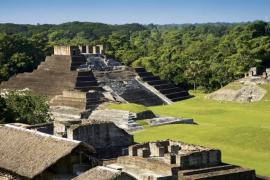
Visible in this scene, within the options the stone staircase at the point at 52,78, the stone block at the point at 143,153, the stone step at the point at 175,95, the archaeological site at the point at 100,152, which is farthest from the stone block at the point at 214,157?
the stone step at the point at 175,95

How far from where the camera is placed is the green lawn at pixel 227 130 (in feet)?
93.0

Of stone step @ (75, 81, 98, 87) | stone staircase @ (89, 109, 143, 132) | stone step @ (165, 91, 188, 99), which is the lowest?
stone step @ (165, 91, 188, 99)

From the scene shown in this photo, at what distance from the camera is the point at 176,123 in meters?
38.1

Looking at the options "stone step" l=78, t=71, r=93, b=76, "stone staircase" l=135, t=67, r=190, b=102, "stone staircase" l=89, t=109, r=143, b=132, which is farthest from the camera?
"stone staircase" l=135, t=67, r=190, b=102

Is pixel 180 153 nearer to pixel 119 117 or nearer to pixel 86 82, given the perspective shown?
pixel 119 117

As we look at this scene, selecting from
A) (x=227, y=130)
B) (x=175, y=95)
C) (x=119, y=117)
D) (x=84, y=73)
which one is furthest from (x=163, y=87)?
(x=227, y=130)

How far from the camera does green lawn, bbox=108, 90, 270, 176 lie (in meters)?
28.4

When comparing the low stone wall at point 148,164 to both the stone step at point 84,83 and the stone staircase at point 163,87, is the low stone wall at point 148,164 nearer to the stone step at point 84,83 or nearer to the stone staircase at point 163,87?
the stone step at point 84,83

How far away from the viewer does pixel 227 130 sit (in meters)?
33.4

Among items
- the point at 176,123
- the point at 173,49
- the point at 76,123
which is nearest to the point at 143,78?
the point at 176,123

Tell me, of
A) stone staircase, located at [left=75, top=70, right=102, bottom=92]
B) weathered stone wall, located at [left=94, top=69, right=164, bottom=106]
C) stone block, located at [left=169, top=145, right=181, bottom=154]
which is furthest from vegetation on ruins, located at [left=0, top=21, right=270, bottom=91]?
stone block, located at [left=169, top=145, right=181, bottom=154]

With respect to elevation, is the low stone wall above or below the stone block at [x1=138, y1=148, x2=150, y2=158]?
Answer: below

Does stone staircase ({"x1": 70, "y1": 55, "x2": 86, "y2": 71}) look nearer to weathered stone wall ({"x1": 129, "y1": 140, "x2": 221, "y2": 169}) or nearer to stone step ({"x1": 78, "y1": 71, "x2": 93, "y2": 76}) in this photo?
Result: stone step ({"x1": 78, "y1": 71, "x2": 93, "y2": 76})

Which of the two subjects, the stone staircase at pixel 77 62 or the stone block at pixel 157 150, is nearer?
the stone block at pixel 157 150
